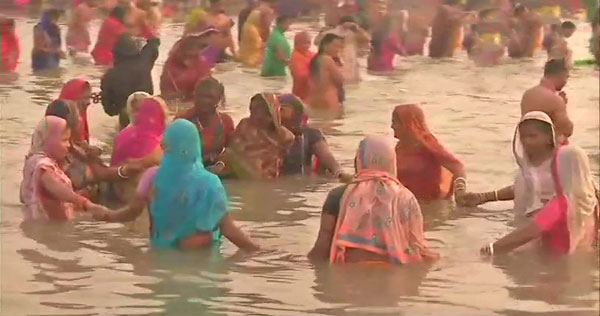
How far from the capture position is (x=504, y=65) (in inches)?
691

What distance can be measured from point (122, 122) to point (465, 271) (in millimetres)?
4525

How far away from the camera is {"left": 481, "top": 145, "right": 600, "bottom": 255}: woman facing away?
20.1 ft

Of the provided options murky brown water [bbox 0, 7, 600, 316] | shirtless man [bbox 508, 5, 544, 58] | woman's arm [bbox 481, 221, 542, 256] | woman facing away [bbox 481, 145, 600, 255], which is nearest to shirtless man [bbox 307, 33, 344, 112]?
murky brown water [bbox 0, 7, 600, 316]

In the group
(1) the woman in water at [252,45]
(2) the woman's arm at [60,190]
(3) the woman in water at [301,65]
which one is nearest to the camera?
(2) the woman's arm at [60,190]

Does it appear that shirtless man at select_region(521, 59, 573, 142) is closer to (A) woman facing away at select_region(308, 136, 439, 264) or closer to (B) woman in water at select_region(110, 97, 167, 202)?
(B) woman in water at select_region(110, 97, 167, 202)

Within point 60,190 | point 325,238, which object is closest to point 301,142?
point 60,190

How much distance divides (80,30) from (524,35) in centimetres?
586

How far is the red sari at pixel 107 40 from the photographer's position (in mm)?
15055

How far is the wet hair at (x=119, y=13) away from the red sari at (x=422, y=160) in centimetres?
749

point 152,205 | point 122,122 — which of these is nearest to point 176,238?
point 152,205

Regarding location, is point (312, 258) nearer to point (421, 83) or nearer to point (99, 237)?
point (99, 237)

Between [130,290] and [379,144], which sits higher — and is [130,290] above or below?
below

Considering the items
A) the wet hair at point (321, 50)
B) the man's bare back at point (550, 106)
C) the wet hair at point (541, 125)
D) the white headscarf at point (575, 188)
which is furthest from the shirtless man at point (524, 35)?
the white headscarf at point (575, 188)

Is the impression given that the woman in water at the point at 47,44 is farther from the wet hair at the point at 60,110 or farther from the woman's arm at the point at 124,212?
A: the woman's arm at the point at 124,212
